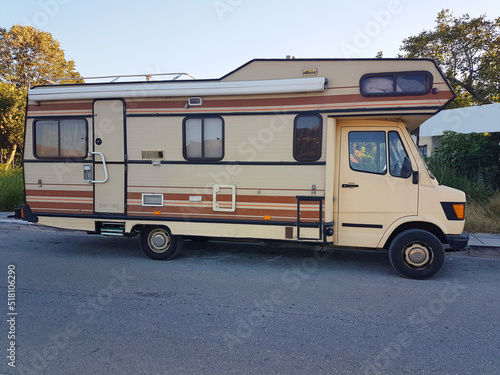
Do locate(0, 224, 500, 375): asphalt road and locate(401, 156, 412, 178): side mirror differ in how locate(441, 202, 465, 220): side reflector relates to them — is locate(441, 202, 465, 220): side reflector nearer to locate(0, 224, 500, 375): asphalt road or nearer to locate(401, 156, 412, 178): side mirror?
locate(401, 156, 412, 178): side mirror

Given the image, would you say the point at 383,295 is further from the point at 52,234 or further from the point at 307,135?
the point at 52,234

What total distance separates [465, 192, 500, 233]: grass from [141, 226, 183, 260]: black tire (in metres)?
6.89

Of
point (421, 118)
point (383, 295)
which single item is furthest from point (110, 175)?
point (421, 118)

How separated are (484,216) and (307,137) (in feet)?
20.9

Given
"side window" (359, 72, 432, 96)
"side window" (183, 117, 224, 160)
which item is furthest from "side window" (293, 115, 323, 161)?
"side window" (183, 117, 224, 160)

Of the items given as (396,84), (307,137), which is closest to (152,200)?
(307,137)

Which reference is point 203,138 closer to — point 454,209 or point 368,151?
point 368,151

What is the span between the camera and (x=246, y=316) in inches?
167

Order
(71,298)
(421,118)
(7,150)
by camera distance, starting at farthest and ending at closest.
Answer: (7,150) → (421,118) → (71,298)

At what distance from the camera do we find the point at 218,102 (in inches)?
238

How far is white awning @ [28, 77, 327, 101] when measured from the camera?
5688mm

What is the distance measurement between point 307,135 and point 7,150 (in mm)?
20489

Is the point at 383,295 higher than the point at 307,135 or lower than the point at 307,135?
lower

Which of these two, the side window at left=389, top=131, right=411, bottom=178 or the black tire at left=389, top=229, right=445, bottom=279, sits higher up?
the side window at left=389, top=131, right=411, bottom=178
